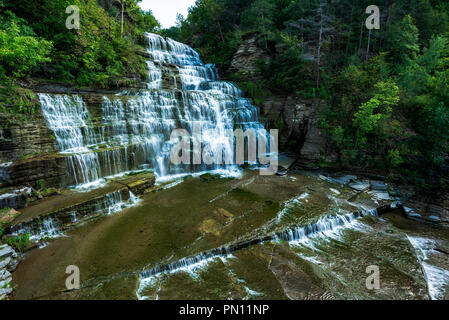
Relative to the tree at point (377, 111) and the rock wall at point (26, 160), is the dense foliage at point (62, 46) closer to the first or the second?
the rock wall at point (26, 160)

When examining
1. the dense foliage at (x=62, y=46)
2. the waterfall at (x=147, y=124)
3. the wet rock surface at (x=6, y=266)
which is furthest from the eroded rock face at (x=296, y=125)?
the wet rock surface at (x=6, y=266)

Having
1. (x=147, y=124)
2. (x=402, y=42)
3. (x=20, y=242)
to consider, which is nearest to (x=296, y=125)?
(x=147, y=124)

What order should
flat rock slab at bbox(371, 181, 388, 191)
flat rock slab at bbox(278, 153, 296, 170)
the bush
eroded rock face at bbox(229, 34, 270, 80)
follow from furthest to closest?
eroded rock face at bbox(229, 34, 270, 80), flat rock slab at bbox(278, 153, 296, 170), flat rock slab at bbox(371, 181, 388, 191), the bush

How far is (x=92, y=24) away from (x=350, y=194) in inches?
663

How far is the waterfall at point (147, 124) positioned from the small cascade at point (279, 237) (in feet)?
17.7

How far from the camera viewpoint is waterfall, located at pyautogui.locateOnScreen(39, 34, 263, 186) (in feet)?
26.2

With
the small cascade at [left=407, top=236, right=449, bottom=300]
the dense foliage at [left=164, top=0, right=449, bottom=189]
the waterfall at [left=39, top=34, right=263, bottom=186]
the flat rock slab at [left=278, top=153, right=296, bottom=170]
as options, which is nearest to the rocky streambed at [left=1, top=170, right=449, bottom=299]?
the small cascade at [left=407, top=236, right=449, bottom=300]

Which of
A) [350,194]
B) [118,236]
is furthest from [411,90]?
[118,236]

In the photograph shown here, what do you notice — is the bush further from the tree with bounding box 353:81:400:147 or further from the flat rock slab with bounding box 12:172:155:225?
the tree with bounding box 353:81:400:147

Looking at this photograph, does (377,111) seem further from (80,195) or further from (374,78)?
(80,195)

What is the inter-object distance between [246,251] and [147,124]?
8045mm

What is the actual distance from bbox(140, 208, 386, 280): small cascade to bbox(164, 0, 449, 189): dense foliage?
14.3 ft

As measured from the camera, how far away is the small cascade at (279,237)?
14.6 ft
